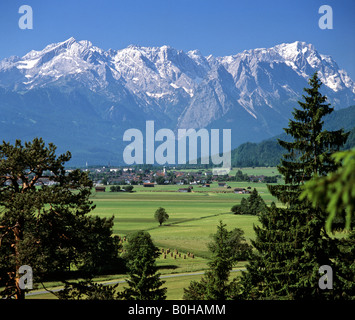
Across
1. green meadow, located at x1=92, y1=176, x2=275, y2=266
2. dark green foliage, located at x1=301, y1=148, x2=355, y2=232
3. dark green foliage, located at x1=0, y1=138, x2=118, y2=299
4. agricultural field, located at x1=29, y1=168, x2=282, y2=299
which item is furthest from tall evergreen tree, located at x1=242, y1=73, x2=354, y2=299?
green meadow, located at x1=92, y1=176, x2=275, y2=266

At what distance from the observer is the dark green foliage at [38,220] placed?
1783 centimetres

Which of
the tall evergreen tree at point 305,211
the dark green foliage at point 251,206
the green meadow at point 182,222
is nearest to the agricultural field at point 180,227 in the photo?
the green meadow at point 182,222

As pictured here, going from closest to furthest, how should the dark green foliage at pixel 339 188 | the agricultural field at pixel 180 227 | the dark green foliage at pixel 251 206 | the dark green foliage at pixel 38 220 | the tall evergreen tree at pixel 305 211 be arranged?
the dark green foliage at pixel 339 188 → the dark green foliage at pixel 38 220 → the tall evergreen tree at pixel 305 211 → the agricultural field at pixel 180 227 → the dark green foliage at pixel 251 206

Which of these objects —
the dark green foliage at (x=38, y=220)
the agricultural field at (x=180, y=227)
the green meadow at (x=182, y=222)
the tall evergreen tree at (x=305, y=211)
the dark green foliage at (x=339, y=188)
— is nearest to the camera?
the dark green foliage at (x=339, y=188)

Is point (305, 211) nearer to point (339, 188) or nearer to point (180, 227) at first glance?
point (339, 188)

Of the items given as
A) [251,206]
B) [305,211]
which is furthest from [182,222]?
[305,211]

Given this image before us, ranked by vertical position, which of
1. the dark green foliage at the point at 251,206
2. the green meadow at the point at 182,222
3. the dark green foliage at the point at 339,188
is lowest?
the green meadow at the point at 182,222

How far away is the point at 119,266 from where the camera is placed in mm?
55156

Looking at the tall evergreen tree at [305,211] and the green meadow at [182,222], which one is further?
the green meadow at [182,222]

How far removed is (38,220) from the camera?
19.0m

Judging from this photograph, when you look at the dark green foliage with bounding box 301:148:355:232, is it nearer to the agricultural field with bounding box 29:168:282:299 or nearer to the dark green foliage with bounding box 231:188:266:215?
the agricultural field with bounding box 29:168:282:299

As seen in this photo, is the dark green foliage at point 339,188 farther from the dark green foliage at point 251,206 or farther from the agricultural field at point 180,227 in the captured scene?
the dark green foliage at point 251,206
